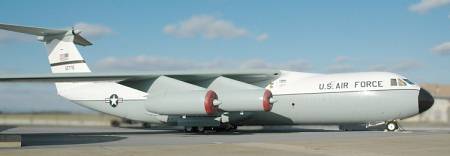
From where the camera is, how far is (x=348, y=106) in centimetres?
2202

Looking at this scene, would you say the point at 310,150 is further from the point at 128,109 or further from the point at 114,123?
the point at 114,123

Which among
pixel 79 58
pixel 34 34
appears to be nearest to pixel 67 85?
pixel 79 58

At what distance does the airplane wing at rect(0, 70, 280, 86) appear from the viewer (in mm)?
22875

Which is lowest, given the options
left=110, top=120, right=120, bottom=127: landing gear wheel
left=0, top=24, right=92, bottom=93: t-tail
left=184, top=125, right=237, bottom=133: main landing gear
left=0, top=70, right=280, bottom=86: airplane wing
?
left=184, top=125, right=237, bottom=133: main landing gear

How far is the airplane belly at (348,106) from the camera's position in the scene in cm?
2142

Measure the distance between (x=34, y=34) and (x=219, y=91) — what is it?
10.3 meters

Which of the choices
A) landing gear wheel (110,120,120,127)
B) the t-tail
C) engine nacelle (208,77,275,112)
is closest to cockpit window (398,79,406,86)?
engine nacelle (208,77,275,112)

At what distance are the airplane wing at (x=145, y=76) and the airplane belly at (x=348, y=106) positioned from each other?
141 centimetres

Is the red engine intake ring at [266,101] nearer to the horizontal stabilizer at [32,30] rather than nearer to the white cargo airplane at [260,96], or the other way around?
the white cargo airplane at [260,96]

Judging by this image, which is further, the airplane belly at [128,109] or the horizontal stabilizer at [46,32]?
the airplane belly at [128,109]

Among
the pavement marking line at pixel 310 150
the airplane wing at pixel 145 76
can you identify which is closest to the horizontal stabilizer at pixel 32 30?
the airplane wing at pixel 145 76

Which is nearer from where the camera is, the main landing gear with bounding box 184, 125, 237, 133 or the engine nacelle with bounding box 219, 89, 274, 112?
the engine nacelle with bounding box 219, 89, 274, 112

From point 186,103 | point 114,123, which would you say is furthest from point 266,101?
point 114,123

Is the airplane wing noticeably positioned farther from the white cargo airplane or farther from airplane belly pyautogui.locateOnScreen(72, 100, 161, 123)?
airplane belly pyautogui.locateOnScreen(72, 100, 161, 123)
